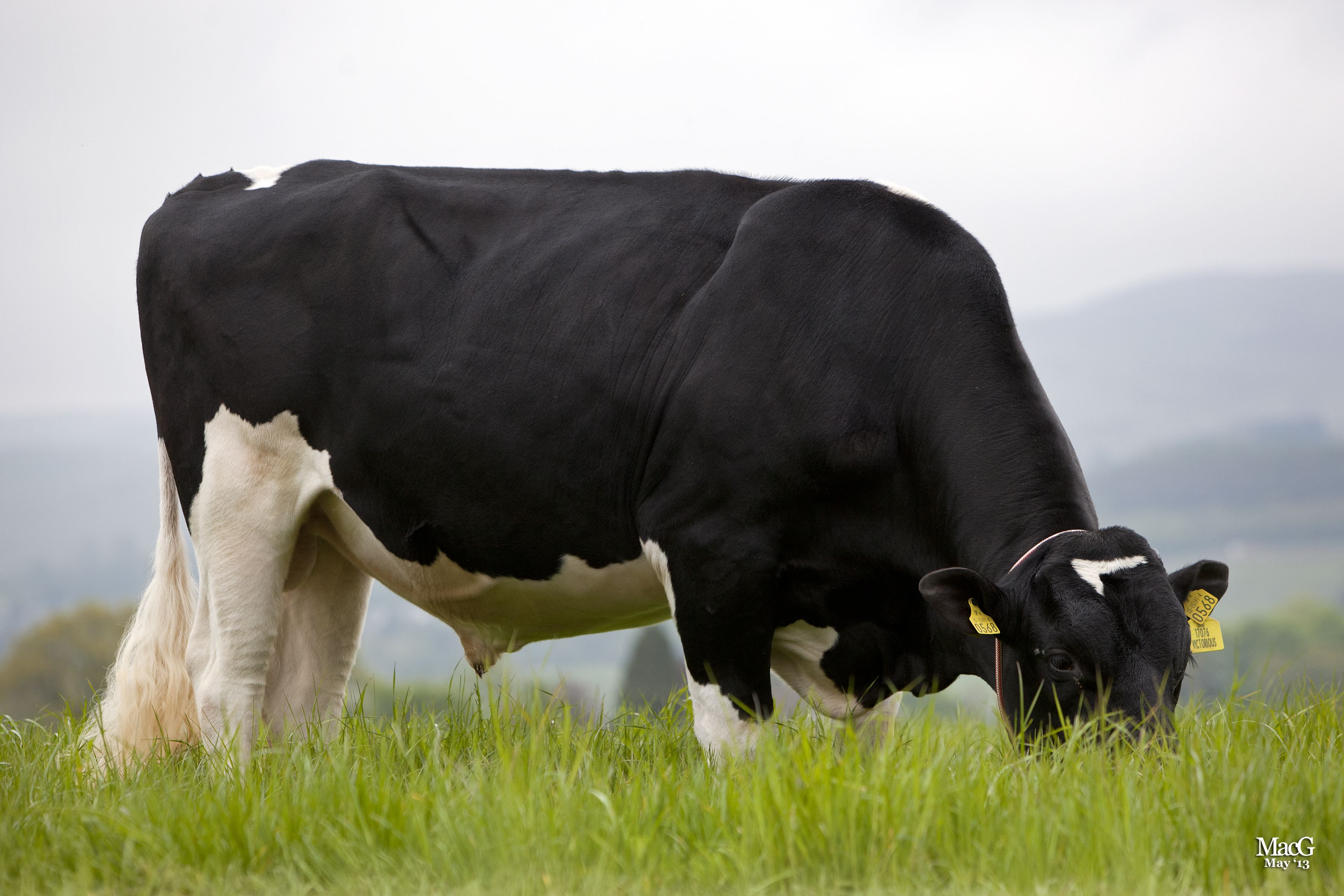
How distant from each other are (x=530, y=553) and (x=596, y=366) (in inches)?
32.2

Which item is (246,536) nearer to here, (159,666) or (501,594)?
(159,666)

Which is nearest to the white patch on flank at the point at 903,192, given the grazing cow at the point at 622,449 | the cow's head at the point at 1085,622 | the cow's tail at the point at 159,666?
the grazing cow at the point at 622,449

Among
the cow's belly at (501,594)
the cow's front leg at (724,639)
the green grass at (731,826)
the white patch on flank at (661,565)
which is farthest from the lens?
the cow's belly at (501,594)

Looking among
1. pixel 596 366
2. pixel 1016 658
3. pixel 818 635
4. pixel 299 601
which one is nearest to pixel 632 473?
pixel 596 366

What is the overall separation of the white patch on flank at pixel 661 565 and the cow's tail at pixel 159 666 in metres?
2.23

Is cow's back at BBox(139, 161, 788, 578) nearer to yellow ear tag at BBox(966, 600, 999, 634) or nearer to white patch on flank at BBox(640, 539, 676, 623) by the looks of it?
white patch on flank at BBox(640, 539, 676, 623)

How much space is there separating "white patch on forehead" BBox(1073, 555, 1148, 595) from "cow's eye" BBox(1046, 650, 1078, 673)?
23 centimetres

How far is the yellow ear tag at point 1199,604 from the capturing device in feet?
13.7

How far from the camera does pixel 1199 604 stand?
4.20m

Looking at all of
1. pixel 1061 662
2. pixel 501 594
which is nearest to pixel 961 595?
pixel 1061 662

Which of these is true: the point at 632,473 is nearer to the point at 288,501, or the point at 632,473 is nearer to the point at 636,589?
the point at 636,589

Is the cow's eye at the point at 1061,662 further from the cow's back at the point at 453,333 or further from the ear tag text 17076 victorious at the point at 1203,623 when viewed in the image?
the cow's back at the point at 453,333

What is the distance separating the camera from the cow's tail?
5.58 metres

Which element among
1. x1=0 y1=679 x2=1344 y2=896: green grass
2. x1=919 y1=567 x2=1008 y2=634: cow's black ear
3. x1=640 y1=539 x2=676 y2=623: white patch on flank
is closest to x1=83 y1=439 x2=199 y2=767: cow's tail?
x1=0 y1=679 x2=1344 y2=896: green grass
